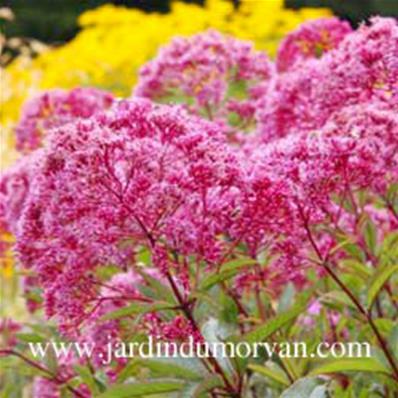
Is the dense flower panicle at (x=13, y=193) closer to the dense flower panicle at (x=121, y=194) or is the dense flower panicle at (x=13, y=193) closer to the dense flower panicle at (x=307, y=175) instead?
the dense flower panicle at (x=121, y=194)

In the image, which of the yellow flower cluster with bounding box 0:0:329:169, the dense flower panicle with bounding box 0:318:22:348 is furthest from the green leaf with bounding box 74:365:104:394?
the yellow flower cluster with bounding box 0:0:329:169

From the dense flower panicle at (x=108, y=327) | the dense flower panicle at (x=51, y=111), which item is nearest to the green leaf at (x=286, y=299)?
the dense flower panicle at (x=108, y=327)

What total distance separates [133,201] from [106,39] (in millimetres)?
7728

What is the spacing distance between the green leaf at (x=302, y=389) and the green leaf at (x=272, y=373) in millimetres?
116

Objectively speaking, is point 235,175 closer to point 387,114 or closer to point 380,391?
point 387,114

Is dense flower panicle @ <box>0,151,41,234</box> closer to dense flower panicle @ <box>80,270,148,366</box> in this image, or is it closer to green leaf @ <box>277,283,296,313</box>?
dense flower panicle @ <box>80,270,148,366</box>

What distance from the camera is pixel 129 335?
1968mm

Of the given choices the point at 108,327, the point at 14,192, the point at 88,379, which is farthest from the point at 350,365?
the point at 14,192

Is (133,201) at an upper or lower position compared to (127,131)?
lower

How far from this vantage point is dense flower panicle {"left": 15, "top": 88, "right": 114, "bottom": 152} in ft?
9.61

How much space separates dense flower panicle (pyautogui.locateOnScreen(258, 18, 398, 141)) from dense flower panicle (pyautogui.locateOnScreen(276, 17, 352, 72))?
1.33ft

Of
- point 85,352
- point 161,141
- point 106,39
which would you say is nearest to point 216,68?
point 85,352

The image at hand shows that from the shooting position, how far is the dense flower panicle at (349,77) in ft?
6.67

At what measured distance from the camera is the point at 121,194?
165 cm
